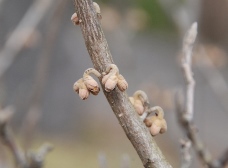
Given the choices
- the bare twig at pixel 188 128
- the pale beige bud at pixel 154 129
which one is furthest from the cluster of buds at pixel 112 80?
the bare twig at pixel 188 128

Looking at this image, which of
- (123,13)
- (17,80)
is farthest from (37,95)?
(17,80)

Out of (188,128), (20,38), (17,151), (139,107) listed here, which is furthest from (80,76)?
(139,107)

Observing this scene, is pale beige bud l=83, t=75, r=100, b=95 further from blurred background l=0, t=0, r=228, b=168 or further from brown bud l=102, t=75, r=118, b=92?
blurred background l=0, t=0, r=228, b=168

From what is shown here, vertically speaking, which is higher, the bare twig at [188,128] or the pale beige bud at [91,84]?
the pale beige bud at [91,84]

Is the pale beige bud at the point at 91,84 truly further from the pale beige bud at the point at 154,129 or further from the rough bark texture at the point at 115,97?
the pale beige bud at the point at 154,129

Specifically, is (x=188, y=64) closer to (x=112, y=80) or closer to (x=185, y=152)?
(x=185, y=152)

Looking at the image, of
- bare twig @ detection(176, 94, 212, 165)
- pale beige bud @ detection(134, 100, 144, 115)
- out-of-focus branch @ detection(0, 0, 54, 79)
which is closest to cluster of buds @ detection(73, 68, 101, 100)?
pale beige bud @ detection(134, 100, 144, 115)
